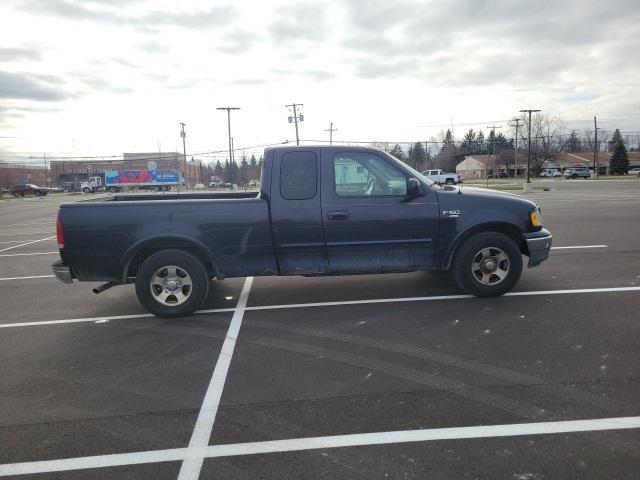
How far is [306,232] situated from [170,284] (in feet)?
5.56

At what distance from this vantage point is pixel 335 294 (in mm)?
6434

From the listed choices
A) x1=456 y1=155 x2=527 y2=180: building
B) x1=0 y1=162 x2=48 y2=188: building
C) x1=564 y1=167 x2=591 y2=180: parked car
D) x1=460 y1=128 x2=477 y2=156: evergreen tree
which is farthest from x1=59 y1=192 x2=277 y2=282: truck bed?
x1=460 y1=128 x2=477 y2=156: evergreen tree

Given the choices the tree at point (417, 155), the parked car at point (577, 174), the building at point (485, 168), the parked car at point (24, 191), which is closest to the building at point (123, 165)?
the parked car at point (24, 191)

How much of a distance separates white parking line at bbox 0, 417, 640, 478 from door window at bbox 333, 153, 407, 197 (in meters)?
3.20

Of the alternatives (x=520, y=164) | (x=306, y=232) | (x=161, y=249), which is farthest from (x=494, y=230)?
(x=520, y=164)

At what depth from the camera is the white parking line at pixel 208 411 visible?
2.81 meters

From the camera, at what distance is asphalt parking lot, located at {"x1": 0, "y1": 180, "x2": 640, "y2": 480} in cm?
285

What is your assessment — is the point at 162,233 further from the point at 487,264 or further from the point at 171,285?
the point at 487,264

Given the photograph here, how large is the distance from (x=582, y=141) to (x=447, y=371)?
14198cm

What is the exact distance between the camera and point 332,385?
3773 millimetres

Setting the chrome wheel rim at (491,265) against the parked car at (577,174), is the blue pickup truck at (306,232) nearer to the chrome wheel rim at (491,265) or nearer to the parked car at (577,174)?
the chrome wheel rim at (491,265)

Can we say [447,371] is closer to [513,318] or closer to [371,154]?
[513,318]

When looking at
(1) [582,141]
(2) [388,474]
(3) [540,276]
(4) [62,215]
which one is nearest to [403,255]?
(3) [540,276]

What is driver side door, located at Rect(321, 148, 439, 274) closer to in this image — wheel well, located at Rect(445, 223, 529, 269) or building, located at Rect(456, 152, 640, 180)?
wheel well, located at Rect(445, 223, 529, 269)
